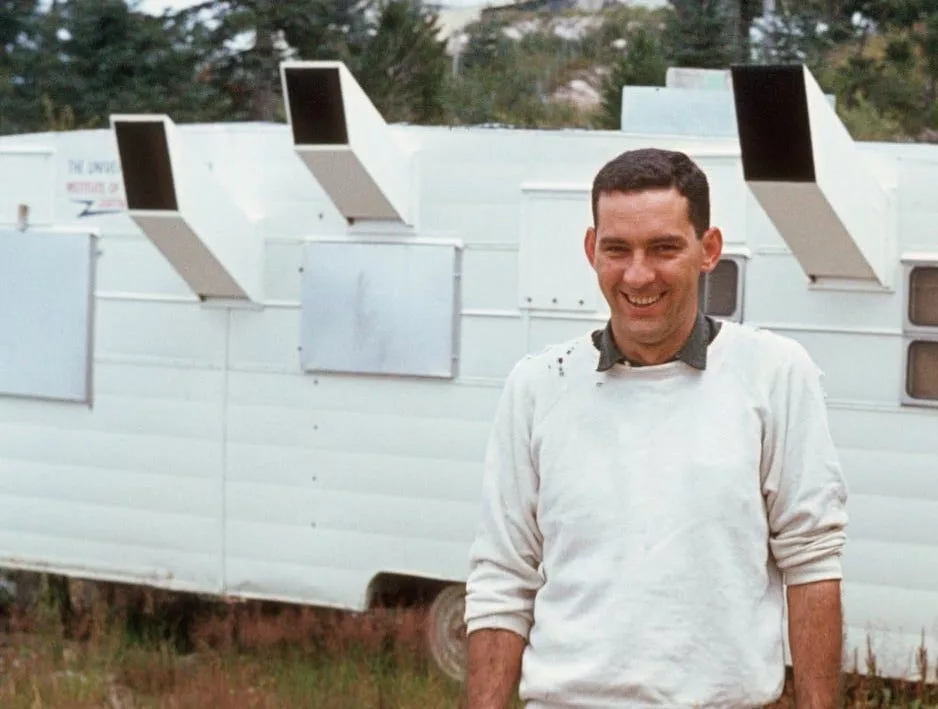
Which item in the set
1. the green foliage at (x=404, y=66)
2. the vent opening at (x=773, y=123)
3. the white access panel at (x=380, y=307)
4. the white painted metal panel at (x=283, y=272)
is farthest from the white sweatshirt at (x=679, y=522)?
the green foliage at (x=404, y=66)

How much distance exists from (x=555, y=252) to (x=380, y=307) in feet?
3.04

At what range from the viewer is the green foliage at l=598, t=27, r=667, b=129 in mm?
24578

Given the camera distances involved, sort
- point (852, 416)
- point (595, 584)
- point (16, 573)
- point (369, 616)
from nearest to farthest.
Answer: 1. point (595, 584)
2. point (852, 416)
3. point (369, 616)
4. point (16, 573)

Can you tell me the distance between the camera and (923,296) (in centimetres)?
764

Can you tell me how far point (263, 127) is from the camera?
914 cm

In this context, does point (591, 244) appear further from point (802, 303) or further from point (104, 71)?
point (104, 71)

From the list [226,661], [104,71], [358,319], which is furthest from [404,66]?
[226,661]

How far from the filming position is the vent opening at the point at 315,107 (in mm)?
8234

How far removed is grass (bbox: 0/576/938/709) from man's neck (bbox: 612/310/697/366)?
468cm

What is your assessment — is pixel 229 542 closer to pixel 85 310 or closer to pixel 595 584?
pixel 85 310

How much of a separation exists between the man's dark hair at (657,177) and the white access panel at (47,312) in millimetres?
7060

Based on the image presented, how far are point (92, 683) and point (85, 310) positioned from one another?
2.20 metres

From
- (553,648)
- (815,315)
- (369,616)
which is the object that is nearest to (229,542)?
(369,616)

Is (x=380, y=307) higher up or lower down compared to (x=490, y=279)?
lower down
